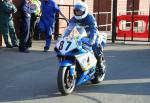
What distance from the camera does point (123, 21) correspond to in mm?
19578

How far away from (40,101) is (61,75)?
63 cm

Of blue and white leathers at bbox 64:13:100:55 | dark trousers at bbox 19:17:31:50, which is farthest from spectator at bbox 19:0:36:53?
blue and white leathers at bbox 64:13:100:55

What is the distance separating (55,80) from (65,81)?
1.53 m

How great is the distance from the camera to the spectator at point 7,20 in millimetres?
14594

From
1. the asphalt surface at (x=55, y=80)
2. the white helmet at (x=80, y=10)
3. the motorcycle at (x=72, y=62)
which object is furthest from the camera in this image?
the white helmet at (x=80, y=10)

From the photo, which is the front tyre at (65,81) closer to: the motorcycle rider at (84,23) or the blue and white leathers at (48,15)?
the motorcycle rider at (84,23)

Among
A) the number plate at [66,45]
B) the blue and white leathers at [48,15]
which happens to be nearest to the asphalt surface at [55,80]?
the blue and white leathers at [48,15]

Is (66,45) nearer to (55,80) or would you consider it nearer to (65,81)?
(65,81)

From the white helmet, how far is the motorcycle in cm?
45

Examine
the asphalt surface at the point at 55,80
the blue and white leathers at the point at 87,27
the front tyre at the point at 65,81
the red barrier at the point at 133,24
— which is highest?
the blue and white leathers at the point at 87,27

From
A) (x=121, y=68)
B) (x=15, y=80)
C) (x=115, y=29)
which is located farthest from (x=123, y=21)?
(x=15, y=80)

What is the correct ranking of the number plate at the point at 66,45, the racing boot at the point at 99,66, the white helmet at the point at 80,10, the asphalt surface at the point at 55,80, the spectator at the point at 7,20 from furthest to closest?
1. the spectator at the point at 7,20
2. the racing boot at the point at 99,66
3. the white helmet at the point at 80,10
4. the number plate at the point at 66,45
5. the asphalt surface at the point at 55,80

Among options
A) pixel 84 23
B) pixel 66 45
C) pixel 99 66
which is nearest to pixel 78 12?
pixel 84 23

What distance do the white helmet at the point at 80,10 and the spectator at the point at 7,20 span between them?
16.5 feet
